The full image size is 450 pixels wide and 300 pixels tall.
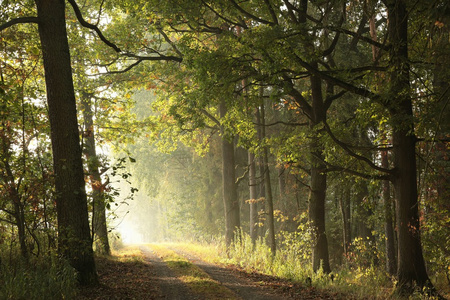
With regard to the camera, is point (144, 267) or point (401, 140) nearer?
point (401, 140)

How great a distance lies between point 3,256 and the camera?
8531 mm

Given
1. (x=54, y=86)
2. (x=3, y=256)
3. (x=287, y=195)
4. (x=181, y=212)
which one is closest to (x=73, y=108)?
(x=54, y=86)

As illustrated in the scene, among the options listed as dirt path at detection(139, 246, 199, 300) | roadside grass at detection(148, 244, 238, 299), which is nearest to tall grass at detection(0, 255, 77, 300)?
dirt path at detection(139, 246, 199, 300)

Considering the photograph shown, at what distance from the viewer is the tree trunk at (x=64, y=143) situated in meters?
7.74

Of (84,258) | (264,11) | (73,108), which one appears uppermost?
(264,11)

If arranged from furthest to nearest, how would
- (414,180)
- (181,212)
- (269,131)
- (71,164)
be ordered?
(181,212), (269,131), (414,180), (71,164)

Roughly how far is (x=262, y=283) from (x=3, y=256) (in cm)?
641

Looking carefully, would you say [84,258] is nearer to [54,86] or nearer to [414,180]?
[54,86]

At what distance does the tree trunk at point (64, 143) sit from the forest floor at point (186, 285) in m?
0.84

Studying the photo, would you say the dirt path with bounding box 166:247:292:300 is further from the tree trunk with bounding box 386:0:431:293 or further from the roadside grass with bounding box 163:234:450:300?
the tree trunk with bounding box 386:0:431:293

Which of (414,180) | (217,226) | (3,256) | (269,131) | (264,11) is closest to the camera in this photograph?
(3,256)

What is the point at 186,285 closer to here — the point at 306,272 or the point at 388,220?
the point at 306,272

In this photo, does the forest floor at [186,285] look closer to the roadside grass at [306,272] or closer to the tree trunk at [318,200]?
the roadside grass at [306,272]

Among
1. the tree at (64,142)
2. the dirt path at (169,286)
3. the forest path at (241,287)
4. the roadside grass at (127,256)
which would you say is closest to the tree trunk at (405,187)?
the forest path at (241,287)
